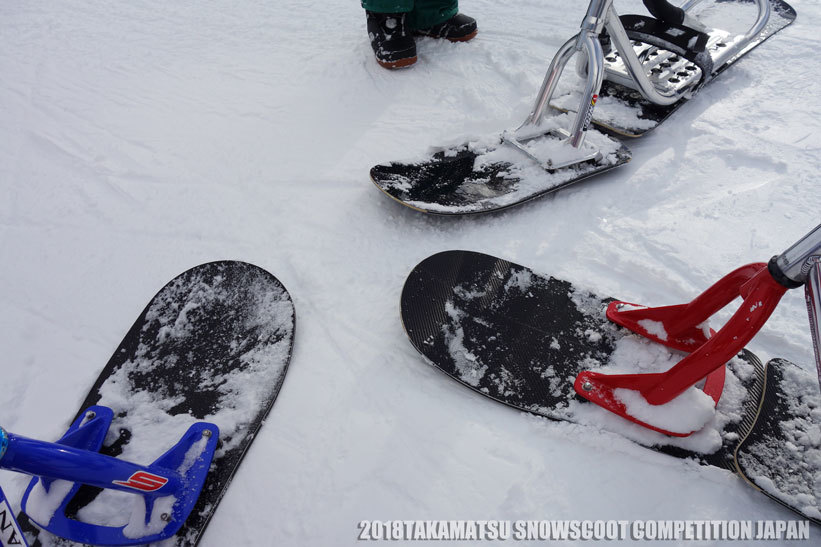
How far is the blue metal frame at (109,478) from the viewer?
1029 mm

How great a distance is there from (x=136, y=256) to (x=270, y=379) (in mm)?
963

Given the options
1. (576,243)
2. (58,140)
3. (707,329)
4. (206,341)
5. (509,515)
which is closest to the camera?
(509,515)

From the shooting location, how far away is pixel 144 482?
→ 1203 millimetres

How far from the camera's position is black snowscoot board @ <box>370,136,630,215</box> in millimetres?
1993

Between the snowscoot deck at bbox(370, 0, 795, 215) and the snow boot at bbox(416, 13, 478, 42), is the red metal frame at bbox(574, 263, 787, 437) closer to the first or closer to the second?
the snowscoot deck at bbox(370, 0, 795, 215)

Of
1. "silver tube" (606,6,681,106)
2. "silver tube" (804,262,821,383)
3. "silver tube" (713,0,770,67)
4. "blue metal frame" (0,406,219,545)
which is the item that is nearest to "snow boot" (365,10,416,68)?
"silver tube" (606,6,681,106)

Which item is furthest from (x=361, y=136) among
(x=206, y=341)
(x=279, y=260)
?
(x=206, y=341)

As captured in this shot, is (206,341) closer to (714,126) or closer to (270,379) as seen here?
(270,379)

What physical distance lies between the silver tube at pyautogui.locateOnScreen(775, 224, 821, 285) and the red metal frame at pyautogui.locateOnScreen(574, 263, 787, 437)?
0.14 ft

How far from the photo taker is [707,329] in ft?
4.93

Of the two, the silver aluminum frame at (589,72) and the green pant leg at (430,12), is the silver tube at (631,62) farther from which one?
the green pant leg at (430,12)

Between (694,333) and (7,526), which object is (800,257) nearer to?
(694,333)

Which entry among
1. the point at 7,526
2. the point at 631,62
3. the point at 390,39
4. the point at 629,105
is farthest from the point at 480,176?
the point at 7,526

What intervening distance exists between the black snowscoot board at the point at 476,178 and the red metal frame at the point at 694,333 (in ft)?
2.15
